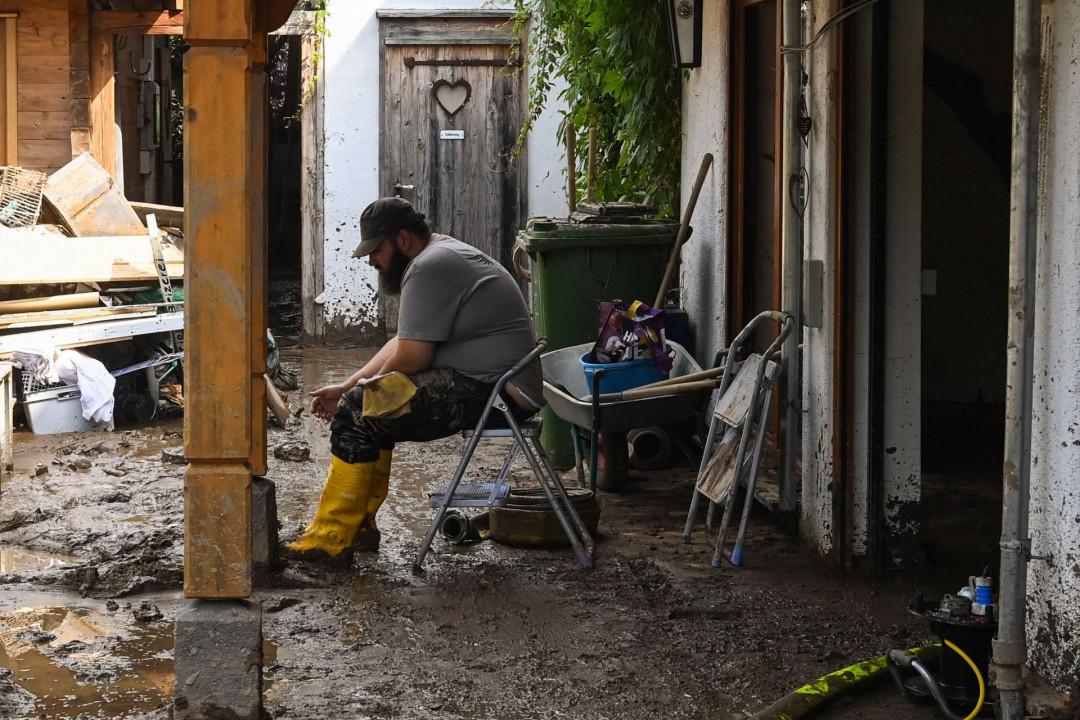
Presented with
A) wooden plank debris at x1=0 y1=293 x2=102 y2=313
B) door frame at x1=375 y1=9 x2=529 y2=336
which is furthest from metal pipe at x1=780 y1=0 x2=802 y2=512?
door frame at x1=375 y1=9 x2=529 y2=336

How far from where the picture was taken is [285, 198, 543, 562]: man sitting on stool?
6.07 metres

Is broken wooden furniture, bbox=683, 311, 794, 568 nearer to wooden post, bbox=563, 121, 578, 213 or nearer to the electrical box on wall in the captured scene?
the electrical box on wall

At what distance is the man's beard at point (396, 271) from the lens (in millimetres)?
6363

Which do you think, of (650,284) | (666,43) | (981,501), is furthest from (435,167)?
(981,501)

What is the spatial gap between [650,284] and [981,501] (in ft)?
7.12

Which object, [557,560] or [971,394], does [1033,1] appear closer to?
[557,560]

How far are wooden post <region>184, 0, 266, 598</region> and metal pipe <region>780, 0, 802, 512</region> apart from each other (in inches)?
105

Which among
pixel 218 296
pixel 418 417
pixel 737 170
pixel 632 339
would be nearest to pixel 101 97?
pixel 737 170

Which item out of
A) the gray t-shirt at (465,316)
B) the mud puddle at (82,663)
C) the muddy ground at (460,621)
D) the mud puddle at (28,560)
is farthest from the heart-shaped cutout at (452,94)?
the mud puddle at (82,663)

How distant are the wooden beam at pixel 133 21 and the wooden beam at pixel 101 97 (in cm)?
9

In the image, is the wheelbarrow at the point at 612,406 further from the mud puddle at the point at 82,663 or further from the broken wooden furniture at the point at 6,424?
the broken wooden furniture at the point at 6,424

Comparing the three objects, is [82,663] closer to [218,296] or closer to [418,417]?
[218,296]

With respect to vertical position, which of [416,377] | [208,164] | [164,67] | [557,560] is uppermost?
[164,67]

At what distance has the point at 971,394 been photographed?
9.20 meters
